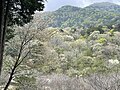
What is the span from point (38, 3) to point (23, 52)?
16.1ft

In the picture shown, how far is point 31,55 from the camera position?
12.2m

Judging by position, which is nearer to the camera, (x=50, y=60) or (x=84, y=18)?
(x=50, y=60)

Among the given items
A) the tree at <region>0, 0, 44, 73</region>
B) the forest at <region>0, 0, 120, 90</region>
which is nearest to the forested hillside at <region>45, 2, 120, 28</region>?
the forest at <region>0, 0, 120, 90</region>

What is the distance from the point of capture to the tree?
7018mm

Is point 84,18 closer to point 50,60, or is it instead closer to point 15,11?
point 50,60

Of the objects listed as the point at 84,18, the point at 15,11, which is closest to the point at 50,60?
the point at 15,11

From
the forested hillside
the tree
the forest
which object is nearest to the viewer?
the tree

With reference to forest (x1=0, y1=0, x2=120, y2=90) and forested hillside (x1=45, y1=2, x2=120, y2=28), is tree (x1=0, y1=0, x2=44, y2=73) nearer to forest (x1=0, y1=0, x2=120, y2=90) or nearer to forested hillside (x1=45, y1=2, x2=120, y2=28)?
forest (x1=0, y1=0, x2=120, y2=90)

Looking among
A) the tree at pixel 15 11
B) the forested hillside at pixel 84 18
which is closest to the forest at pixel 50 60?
the tree at pixel 15 11

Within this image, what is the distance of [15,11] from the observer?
7750mm

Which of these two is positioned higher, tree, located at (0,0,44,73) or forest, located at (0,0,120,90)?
tree, located at (0,0,44,73)

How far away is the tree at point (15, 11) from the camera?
7.02 metres

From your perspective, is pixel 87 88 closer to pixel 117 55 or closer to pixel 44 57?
pixel 44 57

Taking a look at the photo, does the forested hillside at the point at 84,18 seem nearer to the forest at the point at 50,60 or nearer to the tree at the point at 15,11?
the forest at the point at 50,60
